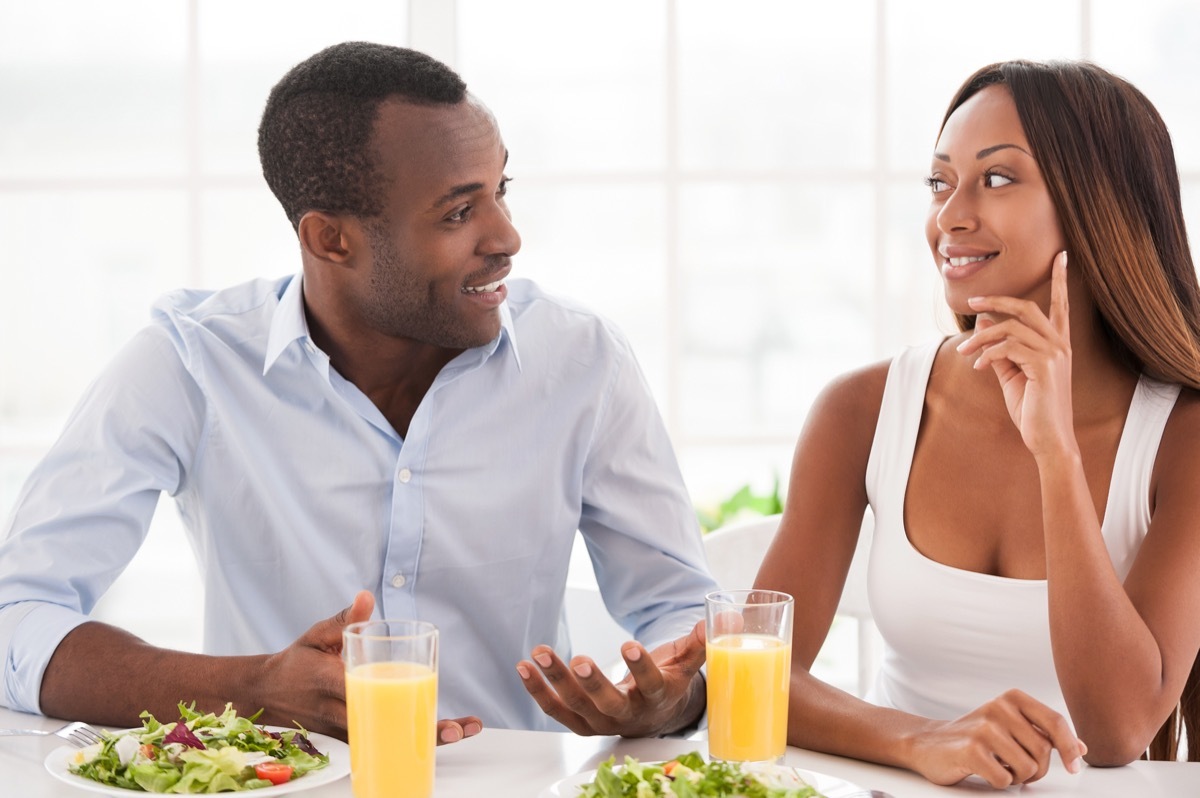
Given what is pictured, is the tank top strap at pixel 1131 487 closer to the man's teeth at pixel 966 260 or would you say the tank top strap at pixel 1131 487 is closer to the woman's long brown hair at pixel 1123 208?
the woman's long brown hair at pixel 1123 208

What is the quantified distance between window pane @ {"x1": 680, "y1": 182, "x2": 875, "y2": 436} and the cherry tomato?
257 centimetres

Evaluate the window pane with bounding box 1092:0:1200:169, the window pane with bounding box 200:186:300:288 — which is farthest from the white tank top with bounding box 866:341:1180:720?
the window pane with bounding box 200:186:300:288

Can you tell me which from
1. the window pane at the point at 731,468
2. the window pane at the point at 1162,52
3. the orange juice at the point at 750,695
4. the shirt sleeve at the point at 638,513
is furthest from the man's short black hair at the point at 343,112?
the window pane at the point at 1162,52

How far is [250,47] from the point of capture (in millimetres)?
3732

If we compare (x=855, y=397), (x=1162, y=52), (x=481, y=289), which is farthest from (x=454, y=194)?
(x=1162, y=52)

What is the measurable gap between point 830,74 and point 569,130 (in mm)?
769

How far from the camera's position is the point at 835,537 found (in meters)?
1.86

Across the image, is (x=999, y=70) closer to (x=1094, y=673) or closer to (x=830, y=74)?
(x=1094, y=673)

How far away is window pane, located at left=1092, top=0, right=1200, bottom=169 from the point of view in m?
3.62

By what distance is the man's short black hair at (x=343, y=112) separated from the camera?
1.92 meters

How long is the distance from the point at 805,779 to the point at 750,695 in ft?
0.32

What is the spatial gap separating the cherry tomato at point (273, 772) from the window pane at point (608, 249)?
101 inches

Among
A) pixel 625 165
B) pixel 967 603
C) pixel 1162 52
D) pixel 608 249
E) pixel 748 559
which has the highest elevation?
pixel 1162 52

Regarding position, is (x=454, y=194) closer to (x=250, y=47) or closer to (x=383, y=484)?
(x=383, y=484)
